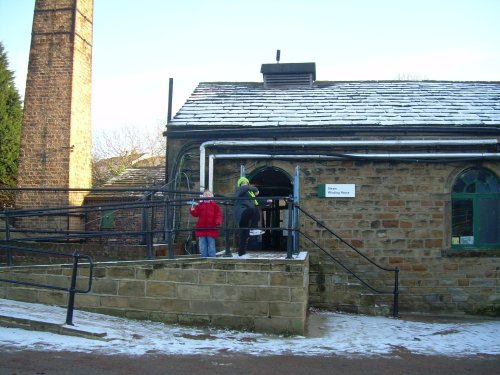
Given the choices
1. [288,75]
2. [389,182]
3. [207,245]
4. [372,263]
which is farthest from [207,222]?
[288,75]

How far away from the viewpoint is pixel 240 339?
7.51 metres

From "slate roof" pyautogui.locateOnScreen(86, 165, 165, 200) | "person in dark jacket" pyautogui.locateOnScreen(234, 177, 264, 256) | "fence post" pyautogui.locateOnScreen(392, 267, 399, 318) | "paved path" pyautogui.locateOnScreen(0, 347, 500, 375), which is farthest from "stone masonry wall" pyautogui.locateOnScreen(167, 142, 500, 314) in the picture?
"slate roof" pyautogui.locateOnScreen(86, 165, 165, 200)

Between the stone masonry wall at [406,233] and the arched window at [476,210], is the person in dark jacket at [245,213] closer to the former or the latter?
the stone masonry wall at [406,233]

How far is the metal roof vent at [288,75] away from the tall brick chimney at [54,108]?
5.23 metres

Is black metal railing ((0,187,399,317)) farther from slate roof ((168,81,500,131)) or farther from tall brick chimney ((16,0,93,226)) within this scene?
slate roof ((168,81,500,131))

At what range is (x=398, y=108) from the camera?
12.7m

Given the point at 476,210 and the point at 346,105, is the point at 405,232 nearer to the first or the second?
the point at 476,210

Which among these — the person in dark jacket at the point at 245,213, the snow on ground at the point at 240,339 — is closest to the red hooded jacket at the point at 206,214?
the person in dark jacket at the point at 245,213


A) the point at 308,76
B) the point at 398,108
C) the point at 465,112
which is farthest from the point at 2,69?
the point at 465,112

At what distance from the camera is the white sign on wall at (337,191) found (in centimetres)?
1162

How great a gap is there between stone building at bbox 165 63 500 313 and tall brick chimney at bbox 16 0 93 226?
11.8 feet

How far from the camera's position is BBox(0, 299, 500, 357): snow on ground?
6.65 meters

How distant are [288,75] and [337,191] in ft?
15.4

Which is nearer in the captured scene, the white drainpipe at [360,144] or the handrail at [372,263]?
the handrail at [372,263]
